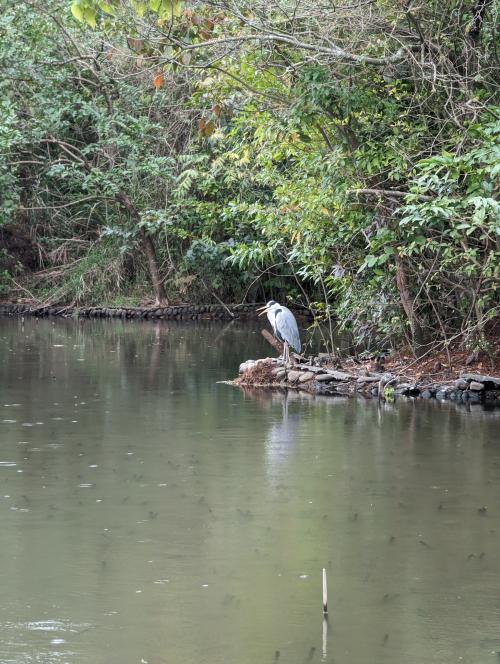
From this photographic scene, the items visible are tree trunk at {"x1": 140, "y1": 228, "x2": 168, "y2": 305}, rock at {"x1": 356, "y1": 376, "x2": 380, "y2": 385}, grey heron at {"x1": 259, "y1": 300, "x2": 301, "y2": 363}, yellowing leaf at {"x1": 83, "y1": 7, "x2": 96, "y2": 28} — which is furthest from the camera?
tree trunk at {"x1": 140, "y1": 228, "x2": 168, "y2": 305}

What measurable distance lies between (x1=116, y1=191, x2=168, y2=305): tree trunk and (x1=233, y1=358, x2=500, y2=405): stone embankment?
11.0 metres

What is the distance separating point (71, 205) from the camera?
26.5m

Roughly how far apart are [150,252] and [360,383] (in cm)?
1249

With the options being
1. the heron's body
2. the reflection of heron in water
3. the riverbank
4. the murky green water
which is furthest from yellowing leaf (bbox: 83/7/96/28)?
the heron's body

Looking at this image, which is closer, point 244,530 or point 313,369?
point 244,530

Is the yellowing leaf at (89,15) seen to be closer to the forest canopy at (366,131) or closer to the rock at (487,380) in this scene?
the forest canopy at (366,131)

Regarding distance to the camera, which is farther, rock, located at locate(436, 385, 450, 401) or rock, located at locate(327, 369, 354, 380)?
rock, located at locate(327, 369, 354, 380)

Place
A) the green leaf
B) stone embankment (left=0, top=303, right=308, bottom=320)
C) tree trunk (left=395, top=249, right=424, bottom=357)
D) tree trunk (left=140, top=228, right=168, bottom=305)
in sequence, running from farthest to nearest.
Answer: stone embankment (left=0, top=303, right=308, bottom=320)
tree trunk (left=140, top=228, right=168, bottom=305)
tree trunk (left=395, top=249, right=424, bottom=357)
the green leaf

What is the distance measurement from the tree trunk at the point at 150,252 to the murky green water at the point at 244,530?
1197cm

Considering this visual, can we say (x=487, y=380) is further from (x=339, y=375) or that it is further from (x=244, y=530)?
(x=244, y=530)

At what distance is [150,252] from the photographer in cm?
2534

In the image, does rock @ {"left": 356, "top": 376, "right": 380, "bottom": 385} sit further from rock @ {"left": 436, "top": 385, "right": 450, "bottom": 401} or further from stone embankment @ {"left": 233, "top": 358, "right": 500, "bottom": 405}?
rock @ {"left": 436, "top": 385, "right": 450, "bottom": 401}

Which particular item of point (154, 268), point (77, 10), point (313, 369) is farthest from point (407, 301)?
point (154, 268)

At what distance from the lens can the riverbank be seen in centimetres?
1277
